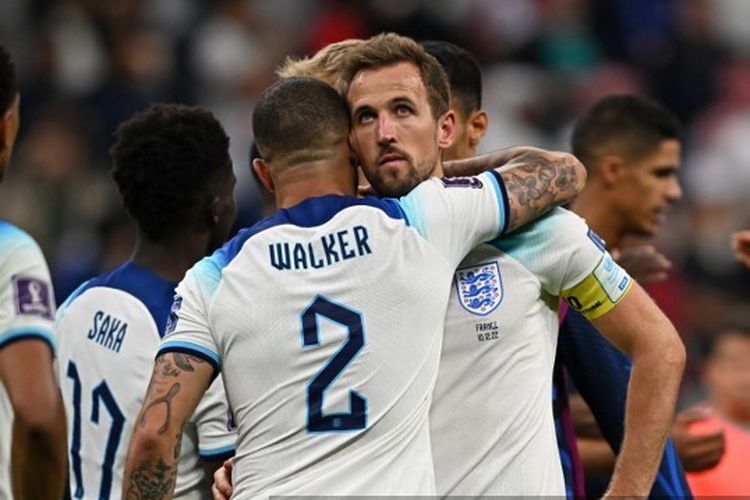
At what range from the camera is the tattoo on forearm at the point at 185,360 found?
488cm

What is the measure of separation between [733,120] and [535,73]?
6.06 feet

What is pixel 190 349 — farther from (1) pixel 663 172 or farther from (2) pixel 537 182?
(1) pixel 663 172

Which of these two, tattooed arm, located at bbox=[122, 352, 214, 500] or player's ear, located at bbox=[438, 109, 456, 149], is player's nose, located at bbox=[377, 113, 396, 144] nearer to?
player's ear, located at bbox=[438, 109, 456, 149]

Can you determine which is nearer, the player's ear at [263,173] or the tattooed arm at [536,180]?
the tattooed arm at [536,180]

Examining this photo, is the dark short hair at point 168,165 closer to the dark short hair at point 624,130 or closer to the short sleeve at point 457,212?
the short sleeve at point 457,212

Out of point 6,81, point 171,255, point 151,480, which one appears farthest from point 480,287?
point 6,81

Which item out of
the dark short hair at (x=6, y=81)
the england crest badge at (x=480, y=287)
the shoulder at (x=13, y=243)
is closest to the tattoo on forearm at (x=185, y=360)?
the england crest badge at (x=480, y=287)

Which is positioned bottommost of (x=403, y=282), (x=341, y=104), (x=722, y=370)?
(x=722, y=370)

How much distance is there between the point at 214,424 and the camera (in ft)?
18.1

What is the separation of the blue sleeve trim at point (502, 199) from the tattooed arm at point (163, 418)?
0.96 metres

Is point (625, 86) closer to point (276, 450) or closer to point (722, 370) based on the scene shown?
point (722, 370)

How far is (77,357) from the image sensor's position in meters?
5.83

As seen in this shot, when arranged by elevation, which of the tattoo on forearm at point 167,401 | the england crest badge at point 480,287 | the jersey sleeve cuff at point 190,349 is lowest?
the tattoo on forearm at point 167,401

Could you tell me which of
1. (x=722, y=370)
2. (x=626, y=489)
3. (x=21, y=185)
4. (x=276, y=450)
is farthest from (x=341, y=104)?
(x=21, y=185)
